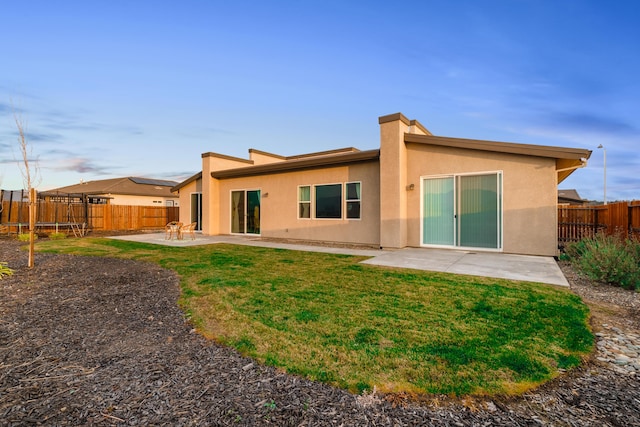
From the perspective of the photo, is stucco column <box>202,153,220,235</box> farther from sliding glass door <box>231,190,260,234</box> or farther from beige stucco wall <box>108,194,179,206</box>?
beige stucco wall <box>108,194,179,206</box>

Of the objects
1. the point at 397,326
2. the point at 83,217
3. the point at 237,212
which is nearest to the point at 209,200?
the point at 237,212

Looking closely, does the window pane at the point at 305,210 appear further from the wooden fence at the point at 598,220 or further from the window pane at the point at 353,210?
the wooden fence at the point at 598,220

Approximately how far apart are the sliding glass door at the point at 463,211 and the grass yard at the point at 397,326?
3.97 m

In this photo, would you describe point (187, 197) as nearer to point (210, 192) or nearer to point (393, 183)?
point (210, 192)

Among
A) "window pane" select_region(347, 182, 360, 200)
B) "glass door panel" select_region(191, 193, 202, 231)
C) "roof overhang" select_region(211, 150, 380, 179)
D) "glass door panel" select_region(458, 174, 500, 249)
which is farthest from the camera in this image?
"glass door panel" select_region(191, 193, 202, 231)

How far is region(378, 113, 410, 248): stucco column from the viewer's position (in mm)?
10055

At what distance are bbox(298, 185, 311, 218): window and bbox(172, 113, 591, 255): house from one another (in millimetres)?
43

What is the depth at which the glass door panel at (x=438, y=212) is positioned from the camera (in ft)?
32.5

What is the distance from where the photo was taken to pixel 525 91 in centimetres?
1287

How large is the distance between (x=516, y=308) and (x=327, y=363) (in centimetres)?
312

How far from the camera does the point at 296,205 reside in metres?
13.2

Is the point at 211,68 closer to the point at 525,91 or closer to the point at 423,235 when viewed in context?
the point at 423,235

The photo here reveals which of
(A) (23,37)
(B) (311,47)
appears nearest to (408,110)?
(B) (311,47)

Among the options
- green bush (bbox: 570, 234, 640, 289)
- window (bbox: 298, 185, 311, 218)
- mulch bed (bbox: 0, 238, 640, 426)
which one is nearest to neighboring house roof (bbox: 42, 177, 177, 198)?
window (bbox: 298, 185, 311, 218)
